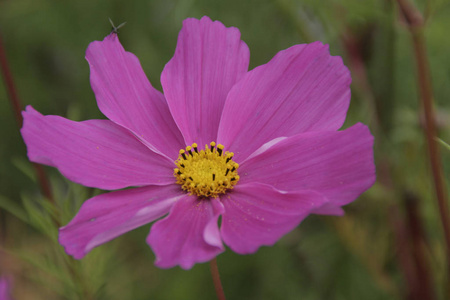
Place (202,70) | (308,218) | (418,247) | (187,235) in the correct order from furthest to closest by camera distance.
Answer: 1. (308,218)
2. (418,247)
3. (202,70)
4. (187,235)

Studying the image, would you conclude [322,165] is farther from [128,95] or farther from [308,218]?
[308,218]

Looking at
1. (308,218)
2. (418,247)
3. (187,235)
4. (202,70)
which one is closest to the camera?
(187,235)

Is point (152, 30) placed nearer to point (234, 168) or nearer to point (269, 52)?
point (269, 52)

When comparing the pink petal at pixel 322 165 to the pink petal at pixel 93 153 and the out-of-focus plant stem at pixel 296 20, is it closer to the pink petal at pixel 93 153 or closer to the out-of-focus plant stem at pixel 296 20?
the pink petal at pixel 93 153

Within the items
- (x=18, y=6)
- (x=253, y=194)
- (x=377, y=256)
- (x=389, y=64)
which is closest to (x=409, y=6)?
(x=389, y=64)

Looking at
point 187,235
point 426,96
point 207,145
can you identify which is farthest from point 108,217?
point 426,96

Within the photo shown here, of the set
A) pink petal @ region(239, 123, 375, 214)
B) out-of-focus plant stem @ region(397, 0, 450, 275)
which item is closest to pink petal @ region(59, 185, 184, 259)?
pink petal @ region(239, 123, 375, 214)
